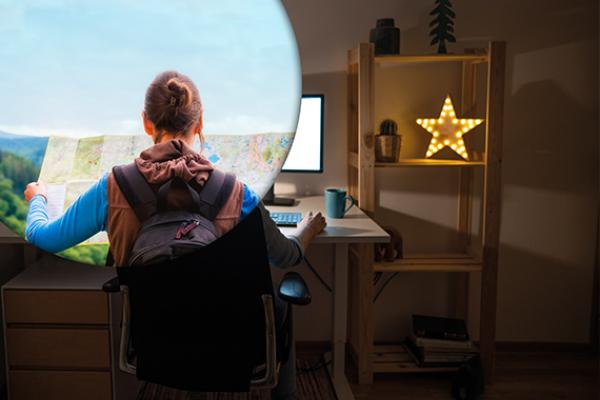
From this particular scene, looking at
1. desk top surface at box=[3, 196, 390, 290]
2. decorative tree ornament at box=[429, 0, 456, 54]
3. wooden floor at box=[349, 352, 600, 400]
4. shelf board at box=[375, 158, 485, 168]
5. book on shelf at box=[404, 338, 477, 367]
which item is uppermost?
decorative tree ornament at box=[429, 0, 456, 54]

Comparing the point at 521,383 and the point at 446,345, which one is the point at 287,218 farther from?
the point at 521,383

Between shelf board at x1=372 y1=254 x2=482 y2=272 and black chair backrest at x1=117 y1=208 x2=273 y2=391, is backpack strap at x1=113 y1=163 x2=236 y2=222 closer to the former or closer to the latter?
black chair backrest at x1=117 y1=208 x2=273 y2=391

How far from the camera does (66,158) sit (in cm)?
44

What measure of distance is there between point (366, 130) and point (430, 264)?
54 centimetres

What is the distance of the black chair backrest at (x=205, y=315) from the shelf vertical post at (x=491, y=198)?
113 cm

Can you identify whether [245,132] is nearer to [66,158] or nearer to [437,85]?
[66,158]

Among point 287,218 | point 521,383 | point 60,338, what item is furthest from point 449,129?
point 60,338

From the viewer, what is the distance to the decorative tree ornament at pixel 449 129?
Result: 1944 millimetres

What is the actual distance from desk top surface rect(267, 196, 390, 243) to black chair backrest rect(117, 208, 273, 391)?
0.49m

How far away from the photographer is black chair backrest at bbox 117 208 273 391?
2.04 feet

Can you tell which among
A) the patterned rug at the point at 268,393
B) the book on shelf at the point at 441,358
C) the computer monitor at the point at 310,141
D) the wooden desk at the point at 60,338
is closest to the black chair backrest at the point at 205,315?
the wooden desk at the point at 60,338

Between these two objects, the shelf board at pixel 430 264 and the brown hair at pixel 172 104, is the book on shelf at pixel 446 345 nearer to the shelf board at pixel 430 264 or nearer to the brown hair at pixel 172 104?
the shelf board at pixel 430 264

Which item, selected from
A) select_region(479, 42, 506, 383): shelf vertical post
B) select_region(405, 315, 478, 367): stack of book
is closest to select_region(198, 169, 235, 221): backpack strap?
select_region(479, 42, 506, 383): shelf vertical post
